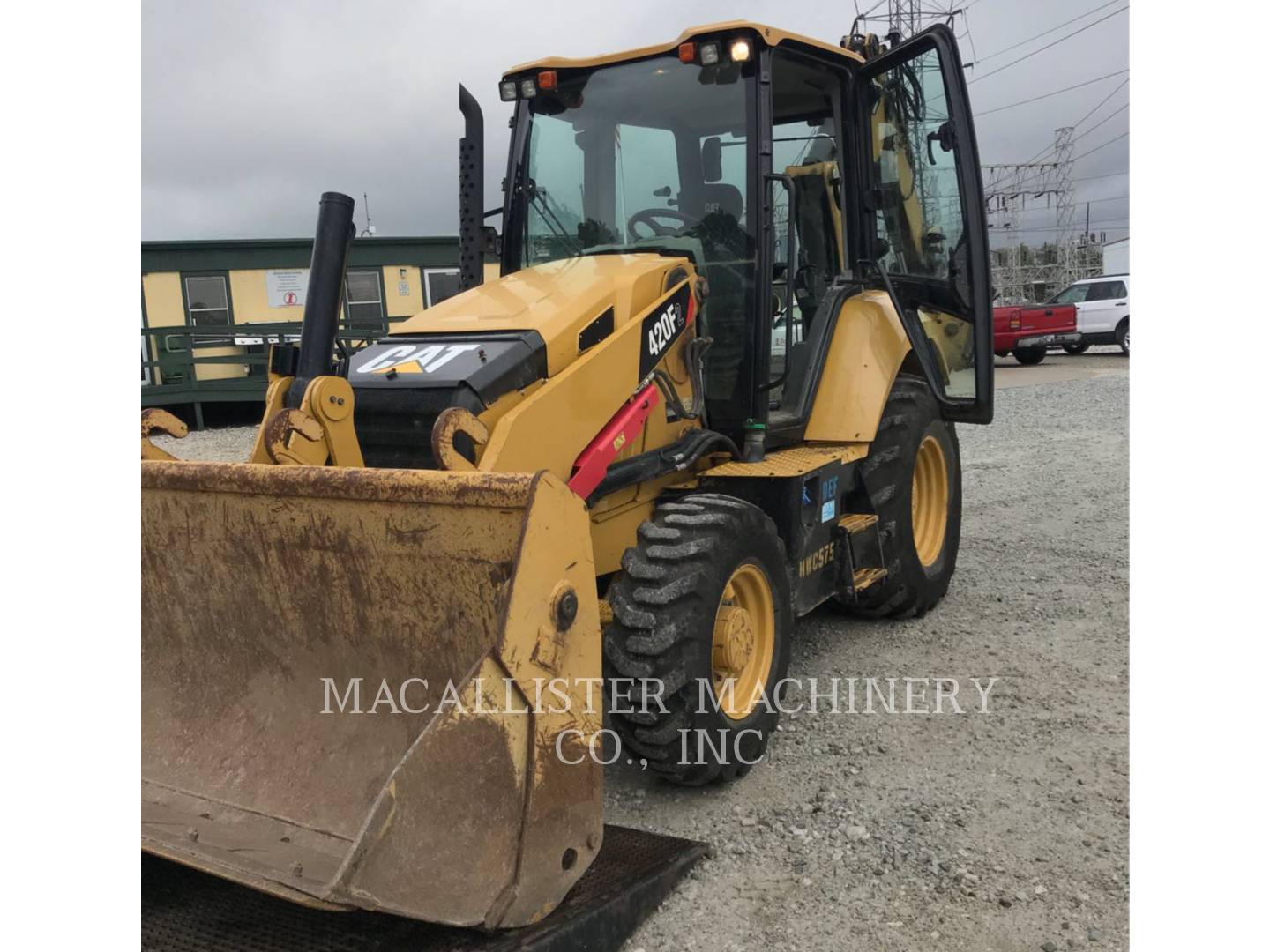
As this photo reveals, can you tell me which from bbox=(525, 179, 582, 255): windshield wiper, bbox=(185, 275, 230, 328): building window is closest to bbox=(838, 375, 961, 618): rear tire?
bbox=(525, 179, 582, 255): windshield wiper

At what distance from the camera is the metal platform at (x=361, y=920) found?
2.55m

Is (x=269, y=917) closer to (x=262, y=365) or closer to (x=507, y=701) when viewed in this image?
(x=507, y=701)

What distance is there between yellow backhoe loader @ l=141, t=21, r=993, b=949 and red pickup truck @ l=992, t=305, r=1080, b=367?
53.4 ft

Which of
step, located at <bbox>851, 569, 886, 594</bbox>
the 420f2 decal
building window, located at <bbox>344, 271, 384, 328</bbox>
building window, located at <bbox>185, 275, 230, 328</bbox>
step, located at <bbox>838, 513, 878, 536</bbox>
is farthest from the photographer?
building window, located at <bbox>344, 271, 384, 328</bbox>

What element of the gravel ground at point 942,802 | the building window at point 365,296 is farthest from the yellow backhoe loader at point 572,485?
the building window at point 365,296

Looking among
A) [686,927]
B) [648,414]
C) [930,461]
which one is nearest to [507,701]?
[686,927]

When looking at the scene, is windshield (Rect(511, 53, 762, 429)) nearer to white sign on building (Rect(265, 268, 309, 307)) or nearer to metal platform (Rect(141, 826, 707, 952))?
metal platform (Rect(141, 826, 707, 952))

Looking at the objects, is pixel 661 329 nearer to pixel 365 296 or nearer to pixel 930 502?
pixel 930 502

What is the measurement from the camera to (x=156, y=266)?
17.3 meters

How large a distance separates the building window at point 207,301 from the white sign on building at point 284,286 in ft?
2.42

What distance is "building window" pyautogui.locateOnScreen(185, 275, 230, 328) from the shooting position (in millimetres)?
17625

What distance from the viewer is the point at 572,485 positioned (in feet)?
11.2

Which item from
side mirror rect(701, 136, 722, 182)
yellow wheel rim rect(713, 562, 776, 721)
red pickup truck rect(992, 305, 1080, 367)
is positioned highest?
red pickup truck rect(992, 305, 1080, 367)

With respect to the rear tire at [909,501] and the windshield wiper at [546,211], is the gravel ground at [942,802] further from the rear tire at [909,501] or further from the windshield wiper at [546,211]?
the windshield wiper at [546,211]
